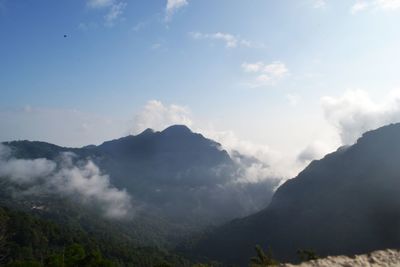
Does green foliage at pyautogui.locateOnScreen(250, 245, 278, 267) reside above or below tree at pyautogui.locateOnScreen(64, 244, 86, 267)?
below

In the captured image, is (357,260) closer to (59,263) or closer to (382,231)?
(59,263)

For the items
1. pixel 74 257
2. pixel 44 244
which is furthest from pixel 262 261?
pixel 44 244

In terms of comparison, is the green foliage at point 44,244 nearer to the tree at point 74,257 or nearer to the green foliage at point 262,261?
the tree at point 74,257

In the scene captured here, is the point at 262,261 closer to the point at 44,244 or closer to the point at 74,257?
the point at 74,257

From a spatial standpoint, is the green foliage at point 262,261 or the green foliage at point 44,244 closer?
the green foliage at point 262,261

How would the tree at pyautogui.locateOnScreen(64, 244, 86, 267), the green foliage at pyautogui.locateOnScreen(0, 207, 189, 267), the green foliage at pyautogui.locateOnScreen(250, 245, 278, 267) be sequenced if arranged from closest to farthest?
the green foliage at pyautogui.locateOnScreen(250, 245, 278, 267) < the tree at pyautogui.locateOnScreen(64, 244, 86, 267) < the green foliage at pyautogui.locateOnScreen(0, 207, 189, 267)

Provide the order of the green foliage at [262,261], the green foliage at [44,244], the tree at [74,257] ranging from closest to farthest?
the green foliage at [262,261] → the tree at [74,257] → the green foliage at [44,244]

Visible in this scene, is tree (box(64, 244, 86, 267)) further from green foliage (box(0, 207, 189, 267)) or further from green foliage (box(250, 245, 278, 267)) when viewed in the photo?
green foliage (box(0, 207, 189, 267))

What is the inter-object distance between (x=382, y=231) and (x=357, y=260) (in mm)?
183533

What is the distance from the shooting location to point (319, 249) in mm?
187875

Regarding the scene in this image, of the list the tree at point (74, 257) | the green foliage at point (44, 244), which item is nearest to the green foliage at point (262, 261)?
the tree at point (74, 257)

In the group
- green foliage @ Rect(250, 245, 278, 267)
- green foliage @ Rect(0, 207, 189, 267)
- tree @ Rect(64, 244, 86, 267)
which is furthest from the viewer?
green foliage @ Rect(0, 207, 189, 267)

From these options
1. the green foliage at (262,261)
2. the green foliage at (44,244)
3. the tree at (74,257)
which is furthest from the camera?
the green foliage at (44,244)

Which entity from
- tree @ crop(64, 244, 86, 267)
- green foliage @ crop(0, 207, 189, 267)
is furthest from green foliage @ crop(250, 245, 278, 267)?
green foliage @ crop(0, 207, 189, 267)
